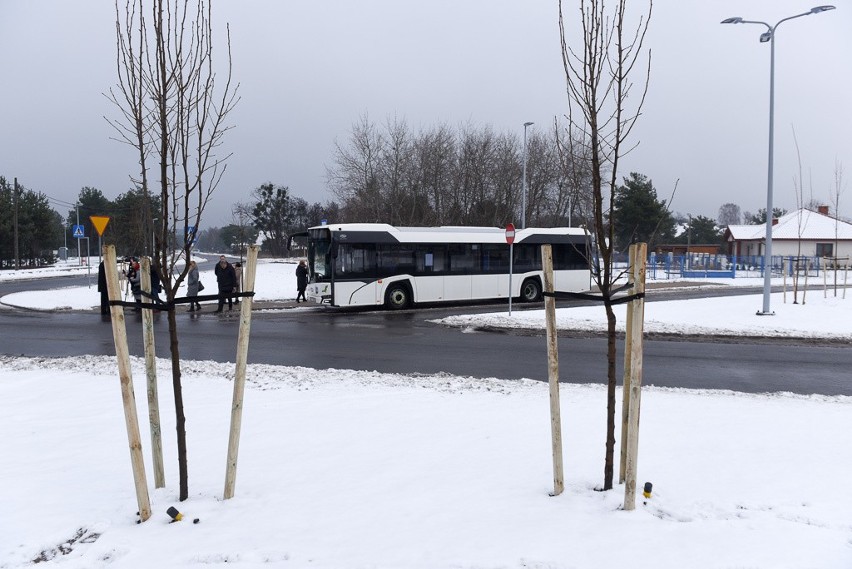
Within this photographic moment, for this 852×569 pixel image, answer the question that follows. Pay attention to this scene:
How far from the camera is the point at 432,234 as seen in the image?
24.3 meters

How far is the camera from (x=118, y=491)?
17.1 ft

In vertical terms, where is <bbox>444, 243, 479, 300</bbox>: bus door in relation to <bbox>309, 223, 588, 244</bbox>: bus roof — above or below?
below

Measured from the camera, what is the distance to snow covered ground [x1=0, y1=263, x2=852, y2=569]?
414cm

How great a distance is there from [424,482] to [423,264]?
19.1 m

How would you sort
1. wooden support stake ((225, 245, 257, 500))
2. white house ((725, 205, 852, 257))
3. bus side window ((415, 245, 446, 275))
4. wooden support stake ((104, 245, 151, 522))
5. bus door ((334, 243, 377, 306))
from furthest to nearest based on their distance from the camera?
white house ((725, 205, 852, 257))
bus side window ((415, 245, 446, 275))
bus door ((334, 243, 377, 306))
wooden support stake ((225, 245, 257, 500))
wooden support stake ((104, 245, 151, 522))

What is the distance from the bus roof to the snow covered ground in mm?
13611

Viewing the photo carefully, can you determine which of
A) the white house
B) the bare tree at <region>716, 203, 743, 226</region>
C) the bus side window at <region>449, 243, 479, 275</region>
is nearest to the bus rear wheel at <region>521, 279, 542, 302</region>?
the bus side window at <region>449, 243, 479, 275</region>

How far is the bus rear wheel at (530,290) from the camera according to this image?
26891mm

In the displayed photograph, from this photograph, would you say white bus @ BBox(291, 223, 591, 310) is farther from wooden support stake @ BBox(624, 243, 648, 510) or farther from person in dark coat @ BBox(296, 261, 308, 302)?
wooden support stake @ BBox(624, 243, 648, 510)

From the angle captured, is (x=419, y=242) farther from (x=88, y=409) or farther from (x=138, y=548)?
(x=138, y=548)

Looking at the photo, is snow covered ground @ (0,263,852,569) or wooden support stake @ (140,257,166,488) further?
wooden support stake @ (140,257,166,488)

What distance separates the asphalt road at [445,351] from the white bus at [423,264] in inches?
131

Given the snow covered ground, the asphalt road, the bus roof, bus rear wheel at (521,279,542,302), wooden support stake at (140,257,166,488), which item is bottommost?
the asphalt road

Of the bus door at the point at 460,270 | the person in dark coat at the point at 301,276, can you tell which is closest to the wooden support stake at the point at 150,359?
the bus door at the point at 460,270
